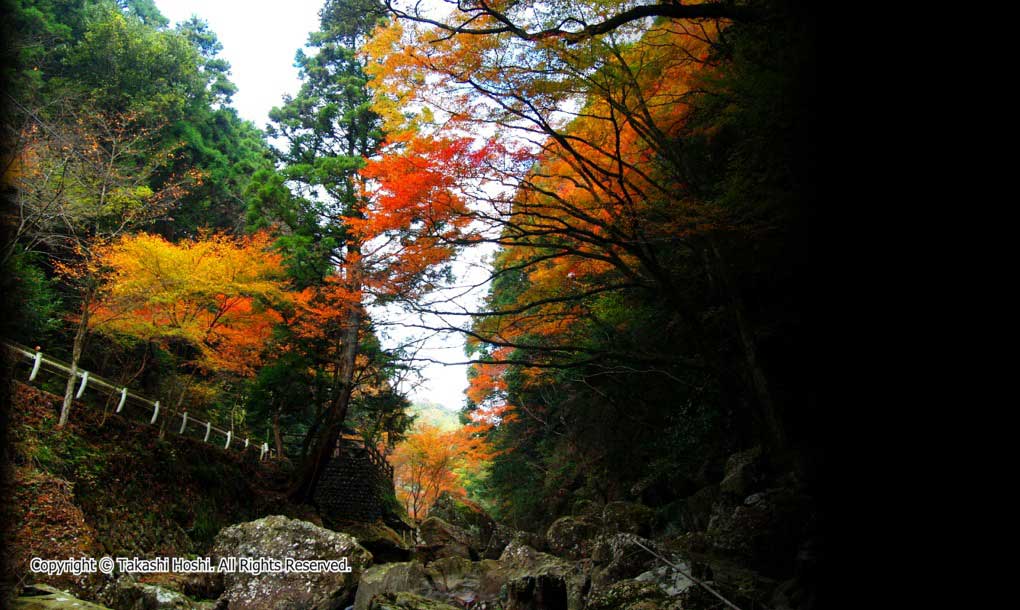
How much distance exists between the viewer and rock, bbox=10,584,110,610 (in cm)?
233

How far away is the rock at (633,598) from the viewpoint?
3.22 meters

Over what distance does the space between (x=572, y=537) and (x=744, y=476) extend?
287 centimetres

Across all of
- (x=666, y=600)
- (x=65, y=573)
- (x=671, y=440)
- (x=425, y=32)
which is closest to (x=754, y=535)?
(x=666, y=600)

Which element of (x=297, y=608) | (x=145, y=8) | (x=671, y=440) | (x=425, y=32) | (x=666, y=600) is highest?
(x=145, y=8)

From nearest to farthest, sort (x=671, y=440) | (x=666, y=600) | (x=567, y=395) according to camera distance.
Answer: (x=666, y=600) → (x=671, y=440) → (x=567, y=395)

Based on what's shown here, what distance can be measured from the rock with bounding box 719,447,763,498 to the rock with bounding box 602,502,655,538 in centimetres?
171

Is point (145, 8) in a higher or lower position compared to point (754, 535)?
higher

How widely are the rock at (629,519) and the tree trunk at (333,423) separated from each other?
6.32 m

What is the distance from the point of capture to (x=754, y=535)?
5023mm

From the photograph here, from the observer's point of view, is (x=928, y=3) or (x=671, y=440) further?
(x=671, y=440)

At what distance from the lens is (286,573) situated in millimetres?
5938

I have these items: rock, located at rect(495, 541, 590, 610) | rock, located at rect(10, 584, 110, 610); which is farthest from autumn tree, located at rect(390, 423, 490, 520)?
rock, located at rect(10, 584, 110, 610)

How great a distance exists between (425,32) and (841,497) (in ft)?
18.8

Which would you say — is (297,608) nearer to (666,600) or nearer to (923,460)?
(666,600)
